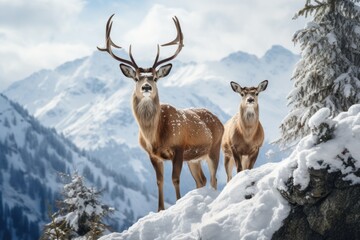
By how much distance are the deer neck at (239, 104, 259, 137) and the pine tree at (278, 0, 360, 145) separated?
8.69 feet

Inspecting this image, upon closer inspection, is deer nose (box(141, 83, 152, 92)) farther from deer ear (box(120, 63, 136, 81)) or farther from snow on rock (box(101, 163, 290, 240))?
snow on rock (box(101, 163, 290, 240))

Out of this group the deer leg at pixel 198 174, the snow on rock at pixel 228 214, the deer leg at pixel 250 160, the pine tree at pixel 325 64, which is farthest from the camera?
the pine tree at pixel 325 64

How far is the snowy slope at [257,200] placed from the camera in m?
7.48

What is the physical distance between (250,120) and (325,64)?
4445 mm

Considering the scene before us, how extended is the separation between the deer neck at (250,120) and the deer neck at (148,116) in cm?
330

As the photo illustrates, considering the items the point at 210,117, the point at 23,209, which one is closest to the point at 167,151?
the point at 210,117

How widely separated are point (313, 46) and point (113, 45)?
7.03 m

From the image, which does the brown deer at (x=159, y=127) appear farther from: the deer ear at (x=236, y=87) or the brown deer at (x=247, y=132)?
the deer ear at (x=236, y=87)

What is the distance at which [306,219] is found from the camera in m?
7.59

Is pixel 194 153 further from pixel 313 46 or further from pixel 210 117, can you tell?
pixel 313 46

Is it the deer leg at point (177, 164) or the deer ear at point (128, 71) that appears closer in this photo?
the deer leg at point (177, 164)

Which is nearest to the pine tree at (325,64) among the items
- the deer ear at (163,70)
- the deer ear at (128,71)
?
the deer ear at (163,70)

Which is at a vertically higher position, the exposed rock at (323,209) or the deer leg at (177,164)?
the deer leg at (177,164)

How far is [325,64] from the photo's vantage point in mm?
17312
